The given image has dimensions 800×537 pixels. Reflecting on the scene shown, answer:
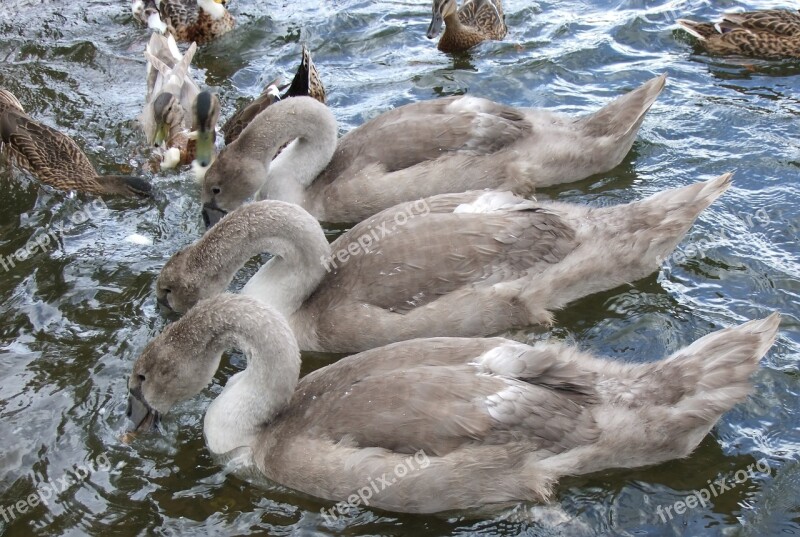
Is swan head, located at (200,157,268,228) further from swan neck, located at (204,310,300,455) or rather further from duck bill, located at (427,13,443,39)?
duck bill, located at (427,13,443,39)

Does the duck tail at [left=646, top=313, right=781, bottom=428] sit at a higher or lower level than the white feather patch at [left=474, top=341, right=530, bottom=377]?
lower

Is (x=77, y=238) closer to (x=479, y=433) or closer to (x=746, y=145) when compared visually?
(x=479, y=433)

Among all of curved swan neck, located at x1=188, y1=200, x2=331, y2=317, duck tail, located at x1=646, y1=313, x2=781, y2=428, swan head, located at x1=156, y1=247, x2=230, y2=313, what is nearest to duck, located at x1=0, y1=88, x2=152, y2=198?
swan head, located at x1=156, y1=247, x2=230, y2=313

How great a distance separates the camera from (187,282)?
7477mm

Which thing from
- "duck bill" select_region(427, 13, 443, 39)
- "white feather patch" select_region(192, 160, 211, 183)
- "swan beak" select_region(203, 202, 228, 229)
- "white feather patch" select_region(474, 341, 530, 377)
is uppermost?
"duck bill" select_region(427, 13, 443, 39)

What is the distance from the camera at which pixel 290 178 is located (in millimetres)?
9234

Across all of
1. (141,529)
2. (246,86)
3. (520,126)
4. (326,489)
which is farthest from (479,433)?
(246,86)

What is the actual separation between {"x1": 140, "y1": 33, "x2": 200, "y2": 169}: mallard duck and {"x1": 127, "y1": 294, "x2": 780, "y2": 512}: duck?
4.50 metres

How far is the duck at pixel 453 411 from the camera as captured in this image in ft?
19.0

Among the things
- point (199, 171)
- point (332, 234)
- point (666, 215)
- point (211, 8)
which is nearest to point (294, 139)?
point (332, 234)

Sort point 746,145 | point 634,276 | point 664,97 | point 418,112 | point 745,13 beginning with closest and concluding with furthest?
point 634,276 → point 418,112 → point 746,145 → point 664,97 → point 745,13

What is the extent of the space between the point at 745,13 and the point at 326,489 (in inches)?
359

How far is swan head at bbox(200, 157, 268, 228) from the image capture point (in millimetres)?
9047

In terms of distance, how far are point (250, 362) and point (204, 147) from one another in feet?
14.1
